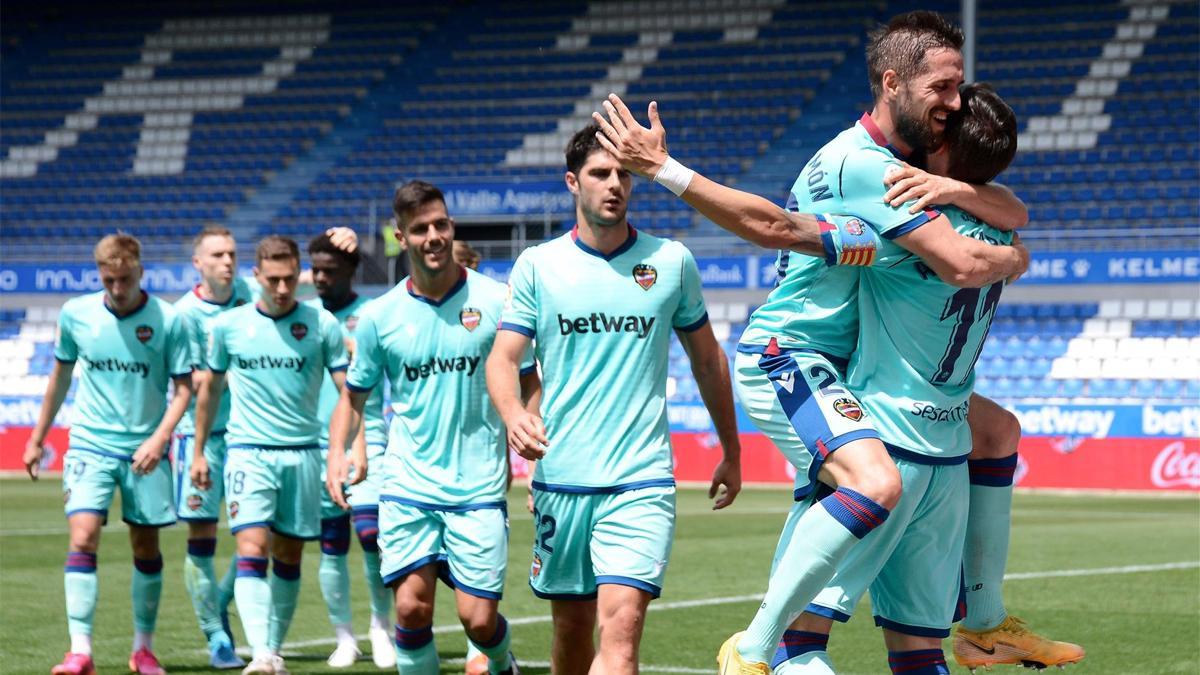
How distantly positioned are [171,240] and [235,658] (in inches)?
960

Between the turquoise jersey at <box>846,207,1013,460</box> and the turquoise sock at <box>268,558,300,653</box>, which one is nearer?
the turquoise jersey at <box>846,207,1013,460</box>

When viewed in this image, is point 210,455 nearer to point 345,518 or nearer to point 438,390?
point 345,518

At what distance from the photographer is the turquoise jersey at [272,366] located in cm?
852

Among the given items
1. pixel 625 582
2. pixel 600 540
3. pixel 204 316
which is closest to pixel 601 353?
pixel 600 540

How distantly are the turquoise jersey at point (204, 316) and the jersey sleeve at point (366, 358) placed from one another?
2.22 m

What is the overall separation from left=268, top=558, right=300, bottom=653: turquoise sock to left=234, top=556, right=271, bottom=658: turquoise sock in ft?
0.80

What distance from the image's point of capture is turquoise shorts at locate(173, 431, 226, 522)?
8984 mm

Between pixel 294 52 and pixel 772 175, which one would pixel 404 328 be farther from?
pixel 294 52

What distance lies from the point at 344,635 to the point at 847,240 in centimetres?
489

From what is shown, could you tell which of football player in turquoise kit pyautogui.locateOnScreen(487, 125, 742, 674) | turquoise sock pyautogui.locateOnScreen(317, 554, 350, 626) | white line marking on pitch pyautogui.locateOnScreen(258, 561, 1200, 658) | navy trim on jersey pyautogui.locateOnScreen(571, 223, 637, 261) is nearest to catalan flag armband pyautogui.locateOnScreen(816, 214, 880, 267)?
football player in turquoise kit pyautogui.locateOnScreen(487, 125, 742, 674)

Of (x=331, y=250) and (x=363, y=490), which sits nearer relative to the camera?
(x=363, y=490)

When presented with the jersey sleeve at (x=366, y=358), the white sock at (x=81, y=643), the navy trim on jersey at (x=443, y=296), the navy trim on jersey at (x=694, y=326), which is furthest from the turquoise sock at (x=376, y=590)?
the navy trim on jersey at (x=694, y=326)

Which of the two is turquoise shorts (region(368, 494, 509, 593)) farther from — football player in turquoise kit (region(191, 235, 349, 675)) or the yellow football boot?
football player in turquoise kit (region(191, 235, 349, 675))

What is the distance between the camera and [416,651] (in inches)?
250
